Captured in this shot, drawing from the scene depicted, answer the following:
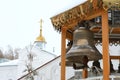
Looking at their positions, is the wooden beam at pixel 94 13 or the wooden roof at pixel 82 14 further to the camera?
the wooden beam at pixel 94 13

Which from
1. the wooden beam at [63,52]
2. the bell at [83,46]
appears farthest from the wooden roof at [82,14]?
the bell at [83,46]

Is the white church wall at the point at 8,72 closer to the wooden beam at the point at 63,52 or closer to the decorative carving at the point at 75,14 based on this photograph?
the wooden beam at the point at 63,52

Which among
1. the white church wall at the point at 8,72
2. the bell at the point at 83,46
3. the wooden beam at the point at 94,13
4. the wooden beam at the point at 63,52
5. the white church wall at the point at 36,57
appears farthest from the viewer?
the white church wall at the point at 8,72

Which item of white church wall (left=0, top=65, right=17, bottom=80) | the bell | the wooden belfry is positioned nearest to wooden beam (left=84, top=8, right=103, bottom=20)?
the wooden belfry

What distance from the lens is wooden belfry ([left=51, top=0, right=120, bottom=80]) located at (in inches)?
229

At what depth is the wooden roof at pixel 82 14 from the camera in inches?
228

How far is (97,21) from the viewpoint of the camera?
748cm

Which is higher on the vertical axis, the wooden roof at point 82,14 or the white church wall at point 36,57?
the wooden roof at point 82,14

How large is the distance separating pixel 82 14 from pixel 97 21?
3.87ft

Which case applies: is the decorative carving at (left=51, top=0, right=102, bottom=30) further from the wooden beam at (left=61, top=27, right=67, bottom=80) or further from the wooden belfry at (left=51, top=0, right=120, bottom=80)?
the wooden beam at (left=61, top=27, right=67, bottom=80)

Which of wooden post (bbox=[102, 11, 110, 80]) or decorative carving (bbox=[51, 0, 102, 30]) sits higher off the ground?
decorative carving (bbox=[51, 0, 102, 30])

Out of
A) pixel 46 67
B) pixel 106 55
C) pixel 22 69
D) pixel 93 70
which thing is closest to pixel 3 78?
pixel 22 69

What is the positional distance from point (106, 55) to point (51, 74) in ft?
72.0

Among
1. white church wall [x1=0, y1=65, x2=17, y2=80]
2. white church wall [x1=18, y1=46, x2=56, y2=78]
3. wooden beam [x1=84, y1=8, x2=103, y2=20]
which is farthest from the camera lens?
white church wall [x1=0, y1=65, x2=17, y2=80]
